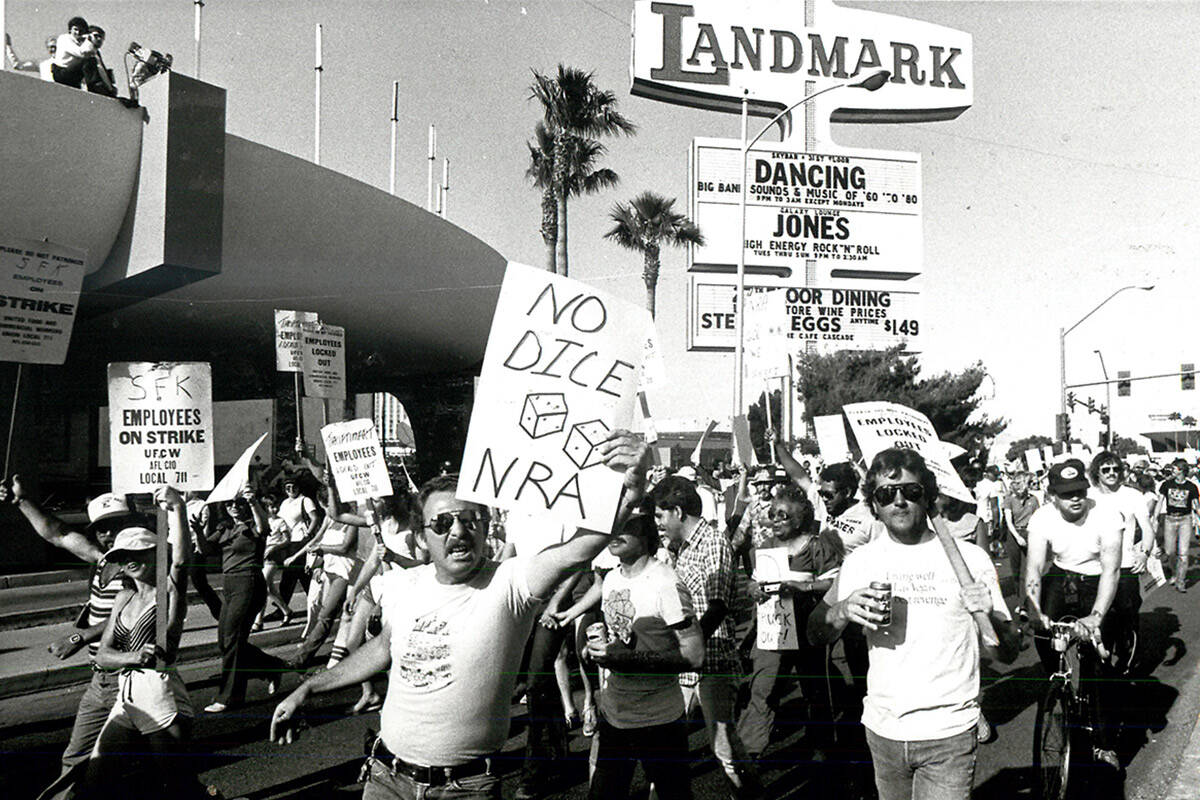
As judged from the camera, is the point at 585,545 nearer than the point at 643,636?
Yes

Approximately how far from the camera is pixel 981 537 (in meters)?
10.4

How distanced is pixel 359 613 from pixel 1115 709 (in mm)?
5494

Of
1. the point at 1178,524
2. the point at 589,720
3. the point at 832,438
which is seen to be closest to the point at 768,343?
the point at 1178,524

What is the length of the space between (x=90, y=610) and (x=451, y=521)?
2.42 m

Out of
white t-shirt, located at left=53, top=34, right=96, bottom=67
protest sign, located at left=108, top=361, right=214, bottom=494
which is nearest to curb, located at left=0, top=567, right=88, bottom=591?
white t-shirt, located at left=53, top=34, right=96, bottom=67

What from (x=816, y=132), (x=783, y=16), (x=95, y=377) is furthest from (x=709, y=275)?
(x=95, y=377)

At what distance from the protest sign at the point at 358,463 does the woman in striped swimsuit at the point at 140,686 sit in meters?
3.95

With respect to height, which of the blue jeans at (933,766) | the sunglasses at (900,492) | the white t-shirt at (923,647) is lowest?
the blue jeans at (933,766)

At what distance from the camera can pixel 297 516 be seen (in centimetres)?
1134

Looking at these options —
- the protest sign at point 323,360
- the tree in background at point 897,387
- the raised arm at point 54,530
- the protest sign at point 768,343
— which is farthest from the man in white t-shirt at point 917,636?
the tree in background at point 897,387

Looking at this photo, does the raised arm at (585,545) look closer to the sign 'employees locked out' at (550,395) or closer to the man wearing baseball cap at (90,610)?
the sign 'employees locked out' at (550,395)

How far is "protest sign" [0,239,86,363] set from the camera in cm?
601

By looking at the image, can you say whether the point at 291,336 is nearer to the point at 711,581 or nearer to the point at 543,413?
the point at 711,581

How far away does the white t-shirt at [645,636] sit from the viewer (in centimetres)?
418
